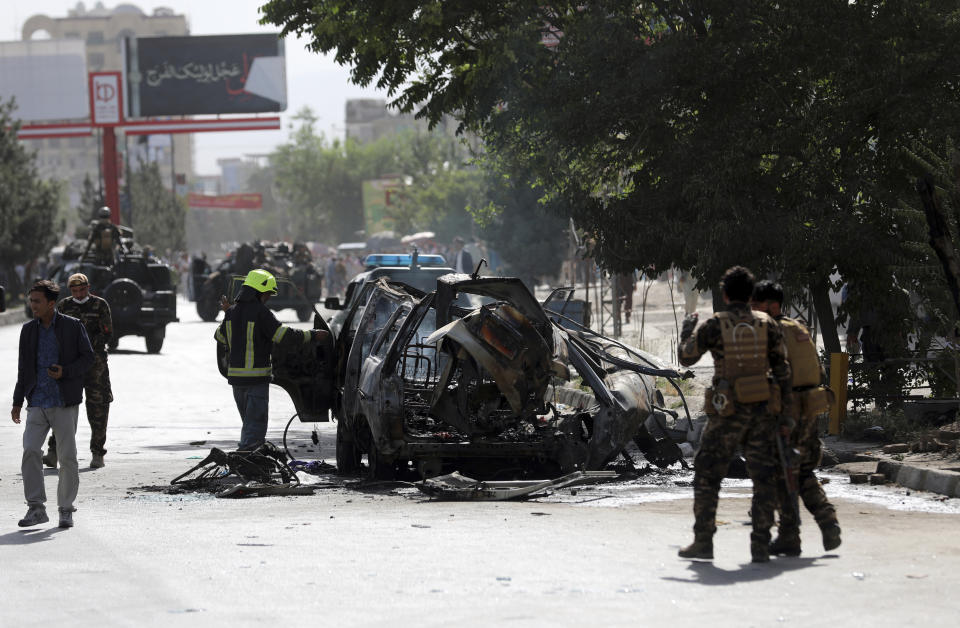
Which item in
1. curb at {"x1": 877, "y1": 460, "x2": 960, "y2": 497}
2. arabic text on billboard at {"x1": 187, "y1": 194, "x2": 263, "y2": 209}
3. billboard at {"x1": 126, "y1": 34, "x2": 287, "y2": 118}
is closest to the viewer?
curb at {"x1": 877, "y1": 460, "x2": 960, "y2": 497}

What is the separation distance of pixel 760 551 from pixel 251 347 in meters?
5.44

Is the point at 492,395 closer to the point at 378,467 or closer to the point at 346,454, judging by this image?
the point at 378,467

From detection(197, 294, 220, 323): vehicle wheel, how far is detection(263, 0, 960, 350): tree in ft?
81.1

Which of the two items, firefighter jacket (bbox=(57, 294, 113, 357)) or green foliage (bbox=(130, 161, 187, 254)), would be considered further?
green foliage (bbox=(130, 161, 187, 254))

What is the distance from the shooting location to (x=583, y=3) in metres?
17.5

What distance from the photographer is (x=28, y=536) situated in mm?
9383

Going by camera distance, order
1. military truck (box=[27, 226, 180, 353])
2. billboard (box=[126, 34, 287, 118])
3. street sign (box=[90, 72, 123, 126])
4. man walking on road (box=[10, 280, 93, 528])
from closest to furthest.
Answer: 1. man walking on road (box=[10, 280, 93, 528])
2. military truck (box=[27, 226, 180, 353])
3. billboard (box=[126, 34, 287, 118])
4. street sign (box=[90, 72, 123, 126])

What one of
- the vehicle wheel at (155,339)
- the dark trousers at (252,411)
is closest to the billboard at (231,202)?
the vehicle wheel at (155,339)

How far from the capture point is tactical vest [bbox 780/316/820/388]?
27.1 feet

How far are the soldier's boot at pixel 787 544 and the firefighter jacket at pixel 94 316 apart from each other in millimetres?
7286

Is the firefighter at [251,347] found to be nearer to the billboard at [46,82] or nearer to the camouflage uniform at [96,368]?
the camouflage uniform at [96,368]

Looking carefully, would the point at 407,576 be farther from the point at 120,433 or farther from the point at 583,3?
the point at 583,3

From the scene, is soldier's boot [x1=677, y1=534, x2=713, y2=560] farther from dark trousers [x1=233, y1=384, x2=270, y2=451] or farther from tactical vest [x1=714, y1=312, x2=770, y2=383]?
dark trousers [x1=233, y1=384, x2=270, y2=451]

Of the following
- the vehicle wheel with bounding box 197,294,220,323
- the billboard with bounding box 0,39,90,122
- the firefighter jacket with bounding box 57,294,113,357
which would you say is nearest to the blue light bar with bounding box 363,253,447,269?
the firefighter jacket with bounding box 57,294,113,357
